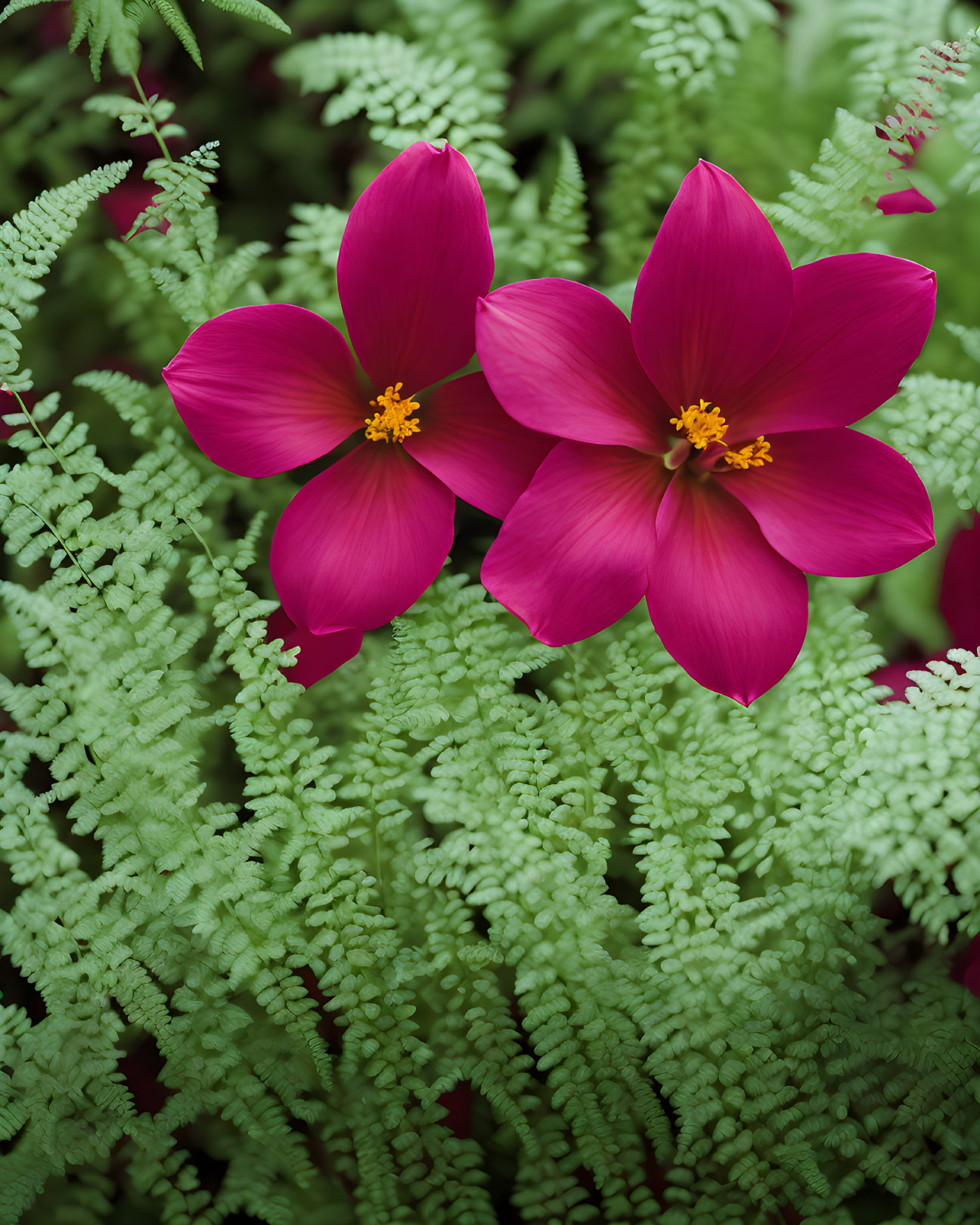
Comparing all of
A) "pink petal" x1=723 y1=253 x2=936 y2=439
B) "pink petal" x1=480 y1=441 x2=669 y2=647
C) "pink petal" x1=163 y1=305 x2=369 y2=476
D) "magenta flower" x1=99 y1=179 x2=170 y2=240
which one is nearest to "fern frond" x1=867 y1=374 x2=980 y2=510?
"pink petal" x1=723 y1=253 x2=936 y2=439

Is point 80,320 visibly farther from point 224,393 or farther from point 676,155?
point 676,155

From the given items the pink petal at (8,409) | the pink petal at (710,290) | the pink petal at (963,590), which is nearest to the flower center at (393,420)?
the pink petal at (710,290)

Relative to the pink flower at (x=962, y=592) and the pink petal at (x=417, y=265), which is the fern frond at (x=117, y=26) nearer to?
the pink petal at (x=417, y=265)

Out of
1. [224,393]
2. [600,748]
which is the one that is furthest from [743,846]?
[224,393]

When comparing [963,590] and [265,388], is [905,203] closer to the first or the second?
[963,590]

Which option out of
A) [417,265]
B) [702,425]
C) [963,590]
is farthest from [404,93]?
[963,590]

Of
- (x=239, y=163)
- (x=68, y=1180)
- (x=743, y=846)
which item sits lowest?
(x=68, y=1180)

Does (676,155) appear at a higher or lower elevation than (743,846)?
higher
